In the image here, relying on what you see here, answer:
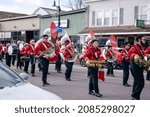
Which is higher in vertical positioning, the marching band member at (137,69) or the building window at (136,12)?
the building window at (136,12)

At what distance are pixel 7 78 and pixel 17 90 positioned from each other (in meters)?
0.72

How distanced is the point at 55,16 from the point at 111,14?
8.79 meters

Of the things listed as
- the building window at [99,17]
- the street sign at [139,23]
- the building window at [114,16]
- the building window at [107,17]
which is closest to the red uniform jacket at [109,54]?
the street sign at [139,23]

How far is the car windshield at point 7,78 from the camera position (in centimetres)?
543

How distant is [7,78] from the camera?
569 cm

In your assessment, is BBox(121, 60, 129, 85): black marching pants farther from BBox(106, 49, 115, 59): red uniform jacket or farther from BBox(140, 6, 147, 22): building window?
BBox(140, 6, 147, 22): building window

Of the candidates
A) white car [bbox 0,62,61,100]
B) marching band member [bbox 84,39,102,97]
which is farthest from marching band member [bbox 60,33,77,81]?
white car [bbox 0,62,61,100]

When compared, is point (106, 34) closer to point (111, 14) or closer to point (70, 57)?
point (111, 14)

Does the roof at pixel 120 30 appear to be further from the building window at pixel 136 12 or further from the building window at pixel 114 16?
the building window at pixel 136 12

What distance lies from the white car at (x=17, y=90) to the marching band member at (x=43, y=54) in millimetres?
5864

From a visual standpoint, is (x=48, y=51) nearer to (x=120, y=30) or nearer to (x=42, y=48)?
(x=42, y=48)

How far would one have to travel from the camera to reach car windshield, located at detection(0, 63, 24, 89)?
17.8 feet

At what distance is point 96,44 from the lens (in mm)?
9914

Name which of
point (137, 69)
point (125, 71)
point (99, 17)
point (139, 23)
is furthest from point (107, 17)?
point (137, 69)
